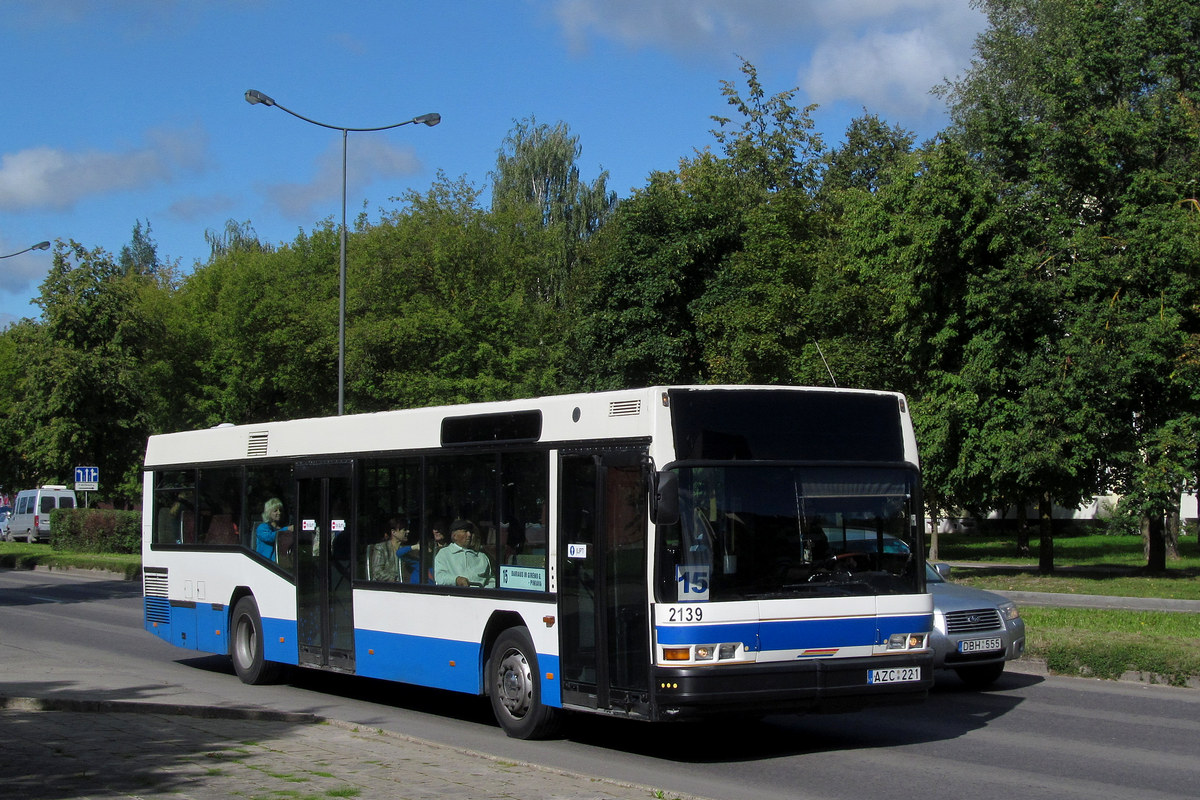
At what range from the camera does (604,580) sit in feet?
31.8

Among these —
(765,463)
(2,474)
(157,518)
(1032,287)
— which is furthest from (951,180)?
(2,474)

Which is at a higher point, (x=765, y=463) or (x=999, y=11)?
(x=999, y=11)

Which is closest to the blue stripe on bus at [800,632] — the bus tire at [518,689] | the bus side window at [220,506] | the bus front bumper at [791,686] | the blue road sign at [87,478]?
the bus front bumper at [791,686]

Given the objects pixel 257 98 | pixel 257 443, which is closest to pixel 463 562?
pixel 257 443

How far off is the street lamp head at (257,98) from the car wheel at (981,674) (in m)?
21.6

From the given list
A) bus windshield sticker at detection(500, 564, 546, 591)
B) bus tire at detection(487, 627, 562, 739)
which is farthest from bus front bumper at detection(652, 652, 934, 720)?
bus windshield sticker at detection(500, 564, 546, 591)

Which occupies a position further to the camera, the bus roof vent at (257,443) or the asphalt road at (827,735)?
the bus roof vent at (257,443)

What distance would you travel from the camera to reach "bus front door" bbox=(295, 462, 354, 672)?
520 inches

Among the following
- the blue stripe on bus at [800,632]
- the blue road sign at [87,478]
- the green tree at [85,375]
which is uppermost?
the green tree at [85,375]

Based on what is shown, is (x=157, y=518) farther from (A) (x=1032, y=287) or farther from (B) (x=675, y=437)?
(A) (x=1032, y=287)

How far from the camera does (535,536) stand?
34.8ft

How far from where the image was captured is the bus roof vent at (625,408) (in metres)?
9.61

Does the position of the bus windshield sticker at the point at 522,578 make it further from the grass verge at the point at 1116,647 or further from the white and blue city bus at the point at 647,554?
the grass verge at the point at 1116,647

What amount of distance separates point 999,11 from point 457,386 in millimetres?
24190
